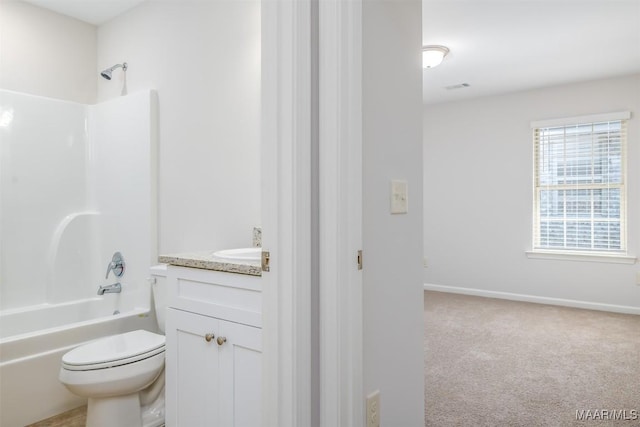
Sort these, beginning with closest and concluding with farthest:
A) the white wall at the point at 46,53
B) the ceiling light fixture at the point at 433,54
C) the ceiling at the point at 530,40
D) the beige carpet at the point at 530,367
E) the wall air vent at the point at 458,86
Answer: the beige carpet at the point at 530,367 → the ceiling at the point at 530,40 → the white wall at the point at 46,53 → the ceiling light fixture at the point at 433,54 → the wall air vent at the point at 458,86

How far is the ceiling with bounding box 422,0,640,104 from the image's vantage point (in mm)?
2793

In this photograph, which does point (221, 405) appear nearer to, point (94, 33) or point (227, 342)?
point (227, 342)

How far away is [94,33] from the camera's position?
11.0ft

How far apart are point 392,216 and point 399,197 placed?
0.24 ft

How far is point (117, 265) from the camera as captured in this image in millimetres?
→ 2922

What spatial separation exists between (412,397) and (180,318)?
96cm

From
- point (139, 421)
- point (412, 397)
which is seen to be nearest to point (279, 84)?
point (412, 397)

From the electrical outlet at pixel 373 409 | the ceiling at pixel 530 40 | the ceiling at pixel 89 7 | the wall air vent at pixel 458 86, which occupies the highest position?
the ceiling at pixel 89 7

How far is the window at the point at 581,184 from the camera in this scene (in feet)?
14.3

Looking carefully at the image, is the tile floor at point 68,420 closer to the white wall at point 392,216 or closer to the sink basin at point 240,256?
the sink basin at point 240,256

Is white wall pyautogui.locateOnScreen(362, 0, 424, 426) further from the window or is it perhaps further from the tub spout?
the window

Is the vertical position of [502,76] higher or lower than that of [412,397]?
higher

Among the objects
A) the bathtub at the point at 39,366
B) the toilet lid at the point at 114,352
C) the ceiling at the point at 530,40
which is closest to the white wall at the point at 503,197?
the ceiling at the point at 530,40

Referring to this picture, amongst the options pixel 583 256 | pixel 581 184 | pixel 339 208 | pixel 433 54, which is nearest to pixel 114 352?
pixel 339 208
